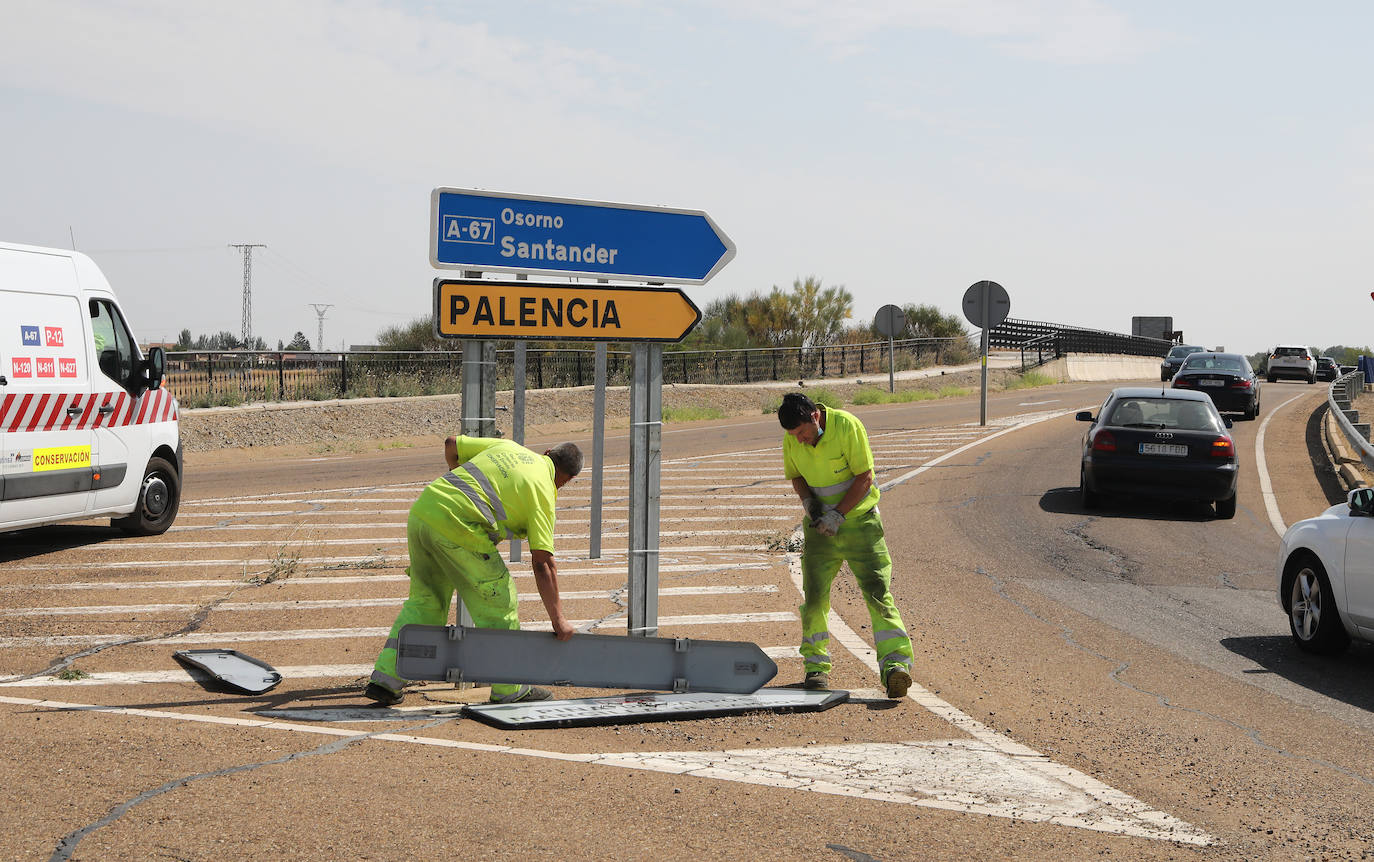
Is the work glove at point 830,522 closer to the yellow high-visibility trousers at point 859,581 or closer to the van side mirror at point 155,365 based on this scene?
the yellow high-visibility trousers at point 859,581

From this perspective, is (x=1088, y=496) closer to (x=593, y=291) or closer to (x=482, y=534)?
(x=593, y=291)

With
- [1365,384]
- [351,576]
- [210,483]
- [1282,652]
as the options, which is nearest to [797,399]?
[1282,652]

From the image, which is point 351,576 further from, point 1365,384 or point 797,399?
point 1365,384

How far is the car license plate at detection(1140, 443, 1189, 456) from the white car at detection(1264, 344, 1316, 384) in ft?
137

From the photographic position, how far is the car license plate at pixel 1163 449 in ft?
48.0

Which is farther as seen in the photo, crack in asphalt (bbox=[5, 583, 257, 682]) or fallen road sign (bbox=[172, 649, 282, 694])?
crack in asphalt (bbox=[5, 583, 257, 682])

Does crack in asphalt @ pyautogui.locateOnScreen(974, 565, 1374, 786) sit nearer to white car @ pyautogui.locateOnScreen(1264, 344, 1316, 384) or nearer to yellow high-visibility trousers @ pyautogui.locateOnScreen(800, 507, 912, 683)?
yellow high-visibility trousers @ pyautogui.locateOnScreen(800, 507, 912, 683)

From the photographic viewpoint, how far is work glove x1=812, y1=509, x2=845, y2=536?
278 inches

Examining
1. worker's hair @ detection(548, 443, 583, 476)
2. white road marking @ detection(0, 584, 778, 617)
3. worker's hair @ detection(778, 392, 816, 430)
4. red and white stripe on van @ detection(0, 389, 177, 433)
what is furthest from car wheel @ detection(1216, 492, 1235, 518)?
red and white stripe on van @ detection(0, 389, 177, 433)

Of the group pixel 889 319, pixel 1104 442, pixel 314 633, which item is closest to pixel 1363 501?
pixel 314 633

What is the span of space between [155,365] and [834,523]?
7.82 m

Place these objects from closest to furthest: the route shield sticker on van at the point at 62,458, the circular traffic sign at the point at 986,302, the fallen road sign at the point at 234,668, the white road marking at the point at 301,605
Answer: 1. the fallen road sign at the point at 234,668
2. the white road marking at the point at 301,605
3. the route shield sticker on van at the point at 62,458
4. the circular traffic sign at the point at 986,302

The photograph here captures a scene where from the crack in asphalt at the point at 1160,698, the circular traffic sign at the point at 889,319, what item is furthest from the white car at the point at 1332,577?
the circular traffic sign at the point at 889,319

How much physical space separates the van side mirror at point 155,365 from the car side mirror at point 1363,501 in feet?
32.7
